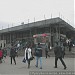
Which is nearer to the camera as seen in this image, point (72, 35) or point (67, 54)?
point (67, 54)

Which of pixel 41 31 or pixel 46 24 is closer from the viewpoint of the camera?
pixel 46 24

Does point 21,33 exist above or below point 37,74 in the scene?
above

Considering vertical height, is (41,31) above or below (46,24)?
below

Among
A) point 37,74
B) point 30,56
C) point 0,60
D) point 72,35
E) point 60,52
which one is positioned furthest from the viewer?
point 72,35

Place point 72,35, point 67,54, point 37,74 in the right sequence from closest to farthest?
point 37,74
point 67,54
point 72,35

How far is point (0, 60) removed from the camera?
21938mm

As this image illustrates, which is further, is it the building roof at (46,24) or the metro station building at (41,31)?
the metro station building at (41,31)

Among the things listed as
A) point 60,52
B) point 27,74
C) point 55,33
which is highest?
point 55,33

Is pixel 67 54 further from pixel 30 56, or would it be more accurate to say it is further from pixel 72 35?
pixel 72 35

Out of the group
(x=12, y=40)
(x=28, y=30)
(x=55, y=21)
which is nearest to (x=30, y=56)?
(x=55, y=21)

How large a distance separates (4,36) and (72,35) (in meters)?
15.4

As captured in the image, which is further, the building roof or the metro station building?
the metro station building

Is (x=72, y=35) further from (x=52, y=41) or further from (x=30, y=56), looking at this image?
(x=30, y=56)

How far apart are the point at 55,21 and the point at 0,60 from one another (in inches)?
636
